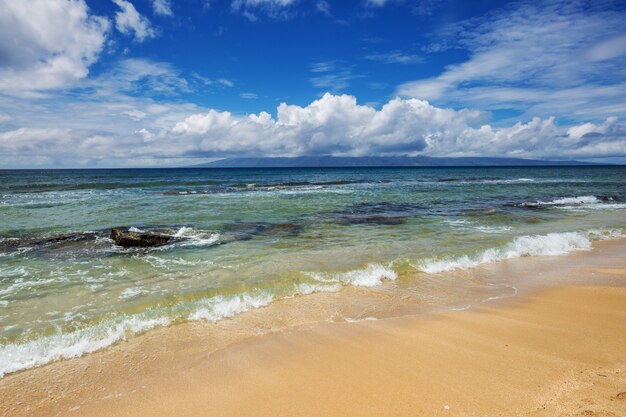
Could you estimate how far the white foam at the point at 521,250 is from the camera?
32.8 feet

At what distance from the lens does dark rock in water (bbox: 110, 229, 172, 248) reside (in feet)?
41.7

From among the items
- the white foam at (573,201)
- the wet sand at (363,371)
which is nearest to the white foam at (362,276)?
the wet sand at (363,371)

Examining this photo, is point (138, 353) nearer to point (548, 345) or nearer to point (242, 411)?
point (242, 411)

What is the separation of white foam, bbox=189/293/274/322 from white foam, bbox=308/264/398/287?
68.8 inches

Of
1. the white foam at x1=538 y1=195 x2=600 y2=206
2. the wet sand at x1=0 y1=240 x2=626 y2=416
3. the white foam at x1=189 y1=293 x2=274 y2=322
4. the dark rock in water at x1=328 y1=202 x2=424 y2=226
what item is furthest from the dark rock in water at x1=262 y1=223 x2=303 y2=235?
the white foam at x1=538 y1=195 x2=600 y2=206

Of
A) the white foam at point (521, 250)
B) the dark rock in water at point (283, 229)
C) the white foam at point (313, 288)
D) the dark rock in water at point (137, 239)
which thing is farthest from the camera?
the dark rock in water at point (283, 229)

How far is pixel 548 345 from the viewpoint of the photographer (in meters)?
5.36

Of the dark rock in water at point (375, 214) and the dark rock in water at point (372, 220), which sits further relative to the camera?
the dark rock in water at point (375, 214)

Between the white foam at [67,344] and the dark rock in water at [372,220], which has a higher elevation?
the white foam at [67,344]

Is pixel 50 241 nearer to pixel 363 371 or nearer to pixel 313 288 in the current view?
pixel 313 288

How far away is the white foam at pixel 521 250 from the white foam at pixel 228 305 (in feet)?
15.9

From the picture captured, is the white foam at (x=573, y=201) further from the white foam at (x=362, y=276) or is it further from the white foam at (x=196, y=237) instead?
the white foam at (x=196, y=237)

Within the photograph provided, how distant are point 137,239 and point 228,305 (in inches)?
297

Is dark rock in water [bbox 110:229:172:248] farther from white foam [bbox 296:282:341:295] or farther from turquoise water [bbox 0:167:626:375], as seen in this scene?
white foam [bbox 296:282:341:295]
